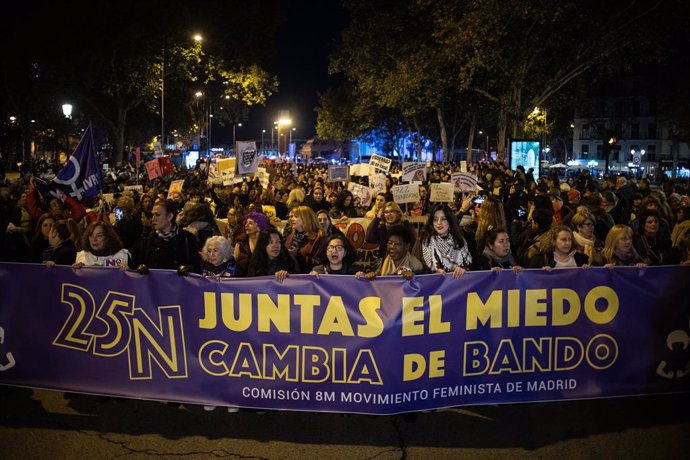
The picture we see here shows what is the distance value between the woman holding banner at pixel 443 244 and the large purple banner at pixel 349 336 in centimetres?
120

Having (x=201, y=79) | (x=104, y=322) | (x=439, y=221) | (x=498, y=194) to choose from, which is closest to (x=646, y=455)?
(x=439, y=221)

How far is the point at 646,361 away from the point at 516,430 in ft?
4.07

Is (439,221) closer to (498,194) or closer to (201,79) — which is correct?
(498,194)

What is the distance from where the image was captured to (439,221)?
6.16m

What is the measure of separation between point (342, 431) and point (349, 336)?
78cm

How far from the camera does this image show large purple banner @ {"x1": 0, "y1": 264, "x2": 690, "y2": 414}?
4.81 m

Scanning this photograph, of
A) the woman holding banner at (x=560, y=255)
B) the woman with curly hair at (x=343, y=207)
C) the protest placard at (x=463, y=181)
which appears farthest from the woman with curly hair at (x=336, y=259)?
the protest placard at (x=463, y=181)

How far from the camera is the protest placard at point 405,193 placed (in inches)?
466

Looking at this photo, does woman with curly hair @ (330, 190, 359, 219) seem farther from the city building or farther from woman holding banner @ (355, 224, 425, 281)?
the city building

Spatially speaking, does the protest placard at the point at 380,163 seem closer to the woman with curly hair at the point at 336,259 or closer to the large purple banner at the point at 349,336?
the woman with curly hair at the point at 336,259

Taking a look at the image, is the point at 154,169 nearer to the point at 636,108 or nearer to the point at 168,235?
the point at 168,235

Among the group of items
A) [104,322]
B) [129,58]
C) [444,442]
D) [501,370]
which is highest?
[129,58]

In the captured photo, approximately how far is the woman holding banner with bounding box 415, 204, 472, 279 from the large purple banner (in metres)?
1.20

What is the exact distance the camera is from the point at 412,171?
1642 centimetres
